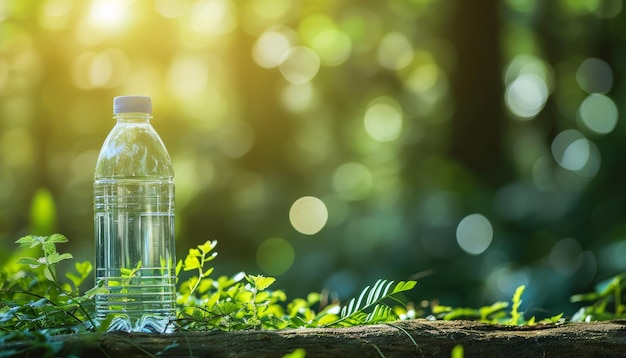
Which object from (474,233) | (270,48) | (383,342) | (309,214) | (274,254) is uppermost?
(270,48)

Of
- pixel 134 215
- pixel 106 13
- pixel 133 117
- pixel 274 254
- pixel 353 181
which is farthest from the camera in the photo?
pixel 353 181

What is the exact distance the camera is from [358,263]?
5.70 metres

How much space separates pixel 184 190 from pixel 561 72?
394 cm

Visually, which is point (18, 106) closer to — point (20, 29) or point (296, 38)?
point (20, 29)

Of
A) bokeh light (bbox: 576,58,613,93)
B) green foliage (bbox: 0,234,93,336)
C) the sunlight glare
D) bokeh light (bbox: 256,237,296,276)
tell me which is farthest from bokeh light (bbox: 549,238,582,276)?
the sunlight glare

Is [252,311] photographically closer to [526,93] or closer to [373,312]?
[373,312]

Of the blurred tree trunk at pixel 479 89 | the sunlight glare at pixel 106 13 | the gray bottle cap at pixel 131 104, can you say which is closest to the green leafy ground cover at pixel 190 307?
the gray bottle cap at pixel 131 104

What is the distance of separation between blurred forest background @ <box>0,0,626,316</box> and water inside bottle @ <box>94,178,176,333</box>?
2.77m

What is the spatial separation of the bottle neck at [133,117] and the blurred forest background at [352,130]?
10.1 feet

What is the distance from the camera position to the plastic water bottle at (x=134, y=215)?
1.78 m

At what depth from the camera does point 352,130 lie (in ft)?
27.1

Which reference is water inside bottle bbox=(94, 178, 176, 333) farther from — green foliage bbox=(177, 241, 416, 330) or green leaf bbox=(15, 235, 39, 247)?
green leaf bbox=(15, 235, 39, 247)

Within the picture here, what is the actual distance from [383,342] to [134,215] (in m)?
1.09

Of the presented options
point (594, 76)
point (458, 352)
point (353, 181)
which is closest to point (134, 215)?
point (458, 352)
